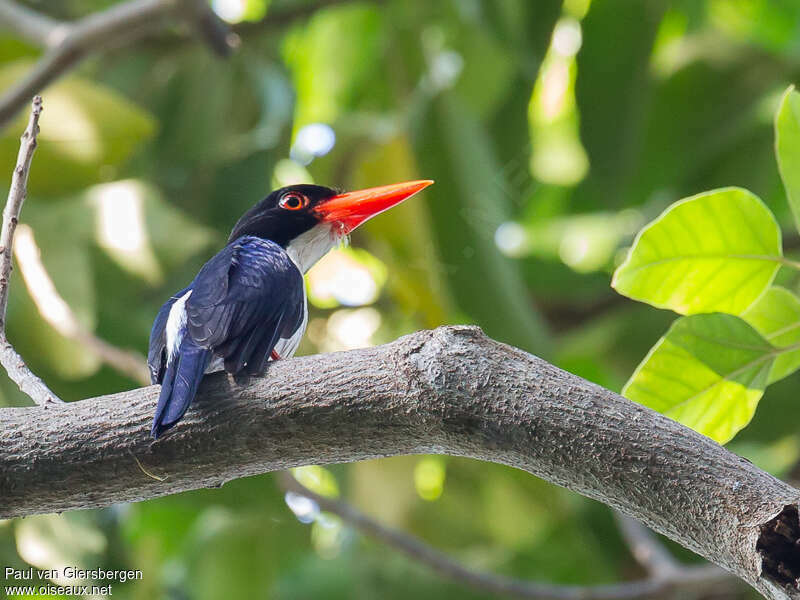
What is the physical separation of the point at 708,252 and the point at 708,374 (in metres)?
0.20

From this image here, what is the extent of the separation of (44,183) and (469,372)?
2.65m

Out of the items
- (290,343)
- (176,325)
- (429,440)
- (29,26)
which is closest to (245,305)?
(176,325)

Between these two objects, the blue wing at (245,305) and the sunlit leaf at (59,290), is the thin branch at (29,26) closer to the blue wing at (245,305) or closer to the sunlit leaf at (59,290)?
the sunlit leaf at (59,290)

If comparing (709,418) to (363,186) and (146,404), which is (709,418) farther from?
(363,186)

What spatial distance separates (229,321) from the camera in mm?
1896

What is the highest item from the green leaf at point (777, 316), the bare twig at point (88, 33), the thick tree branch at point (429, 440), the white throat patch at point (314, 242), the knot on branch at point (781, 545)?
the bare twig at point (88, 33)

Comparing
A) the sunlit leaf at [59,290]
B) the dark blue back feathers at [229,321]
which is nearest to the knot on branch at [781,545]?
the dark blue back feathers at [229,321]

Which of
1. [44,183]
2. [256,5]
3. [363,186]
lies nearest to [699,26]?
[363,186]

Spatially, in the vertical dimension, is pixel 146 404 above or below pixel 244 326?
below

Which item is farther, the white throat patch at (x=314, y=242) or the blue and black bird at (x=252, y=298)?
the white throat patch at (x=314, y=242)

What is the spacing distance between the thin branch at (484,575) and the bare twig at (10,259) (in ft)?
6.10

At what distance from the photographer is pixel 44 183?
3762 mm

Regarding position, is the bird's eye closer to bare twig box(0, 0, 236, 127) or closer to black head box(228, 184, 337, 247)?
black head box(228, 184, 337, 247)

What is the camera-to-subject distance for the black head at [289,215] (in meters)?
2.67
